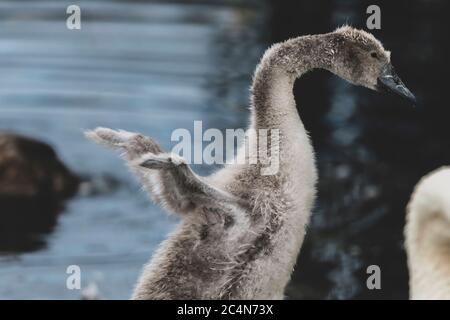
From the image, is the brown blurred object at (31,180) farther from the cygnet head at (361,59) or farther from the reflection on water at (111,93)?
the cygnet head at (361,59)

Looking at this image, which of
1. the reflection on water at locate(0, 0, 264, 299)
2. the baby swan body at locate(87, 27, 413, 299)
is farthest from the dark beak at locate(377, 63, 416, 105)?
the reflection on water at locate(0, 0, 264, 299)

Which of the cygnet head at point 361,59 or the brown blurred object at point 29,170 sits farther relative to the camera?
the brown blurred object at point 29,170

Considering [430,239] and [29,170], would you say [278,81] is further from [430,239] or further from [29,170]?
[29,170]

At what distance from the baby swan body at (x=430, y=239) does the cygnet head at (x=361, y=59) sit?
49.0 inches

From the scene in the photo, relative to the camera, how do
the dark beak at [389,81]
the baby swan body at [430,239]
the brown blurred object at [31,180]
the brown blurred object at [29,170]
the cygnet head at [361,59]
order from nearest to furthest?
the baby swan body at [430,239], the cygnet head at [361,59], the dark beak at [389,81], the brown blurred object at [31,180], the brown blurred object at [29,170]

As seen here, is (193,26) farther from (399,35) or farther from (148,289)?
(148,289)

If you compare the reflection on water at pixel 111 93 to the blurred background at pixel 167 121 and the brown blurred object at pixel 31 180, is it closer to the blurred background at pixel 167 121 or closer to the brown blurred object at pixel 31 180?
the blurred background at pixel 167 121

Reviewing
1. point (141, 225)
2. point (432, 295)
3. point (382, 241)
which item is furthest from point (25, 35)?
point (432, 295)

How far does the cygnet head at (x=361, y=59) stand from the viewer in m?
6.50

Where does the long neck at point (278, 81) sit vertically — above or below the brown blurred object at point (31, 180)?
above

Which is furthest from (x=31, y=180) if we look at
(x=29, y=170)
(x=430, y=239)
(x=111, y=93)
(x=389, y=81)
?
(x=430, y=239)

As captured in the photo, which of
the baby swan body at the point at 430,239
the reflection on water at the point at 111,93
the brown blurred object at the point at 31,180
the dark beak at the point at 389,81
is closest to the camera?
the baby swan body at the point at 430,239

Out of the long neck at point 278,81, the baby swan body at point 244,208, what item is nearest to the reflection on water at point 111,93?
the baby swan body at point 244,208
